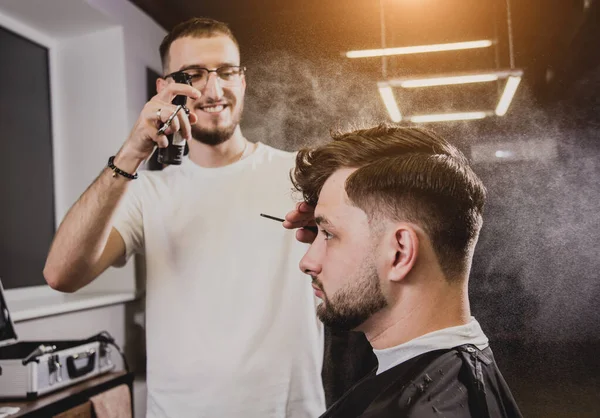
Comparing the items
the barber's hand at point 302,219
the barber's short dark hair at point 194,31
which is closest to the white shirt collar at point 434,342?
the barber's hand at point 302,219

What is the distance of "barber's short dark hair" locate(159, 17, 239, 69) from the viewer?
75.8 inches

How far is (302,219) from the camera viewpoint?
63.0 inches

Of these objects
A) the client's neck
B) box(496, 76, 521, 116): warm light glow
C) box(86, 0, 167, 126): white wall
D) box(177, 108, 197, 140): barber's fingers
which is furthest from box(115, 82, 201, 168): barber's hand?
box(496, 76, 521, 116): warm light glow

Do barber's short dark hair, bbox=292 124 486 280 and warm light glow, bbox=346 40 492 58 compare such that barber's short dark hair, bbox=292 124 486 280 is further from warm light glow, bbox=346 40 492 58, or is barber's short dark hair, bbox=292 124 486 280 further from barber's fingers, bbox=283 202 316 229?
warm light glow, bbox=346 40 492 58

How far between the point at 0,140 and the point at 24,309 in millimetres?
715

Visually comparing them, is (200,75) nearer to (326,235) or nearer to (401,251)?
(326,235)

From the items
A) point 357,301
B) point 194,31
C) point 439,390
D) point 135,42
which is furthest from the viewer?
point 135,42

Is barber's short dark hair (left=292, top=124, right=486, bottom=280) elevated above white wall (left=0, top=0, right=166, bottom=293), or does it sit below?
below

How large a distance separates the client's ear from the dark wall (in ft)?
5.70

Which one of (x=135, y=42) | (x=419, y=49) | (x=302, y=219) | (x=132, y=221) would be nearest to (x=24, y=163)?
(x=135, y=42)

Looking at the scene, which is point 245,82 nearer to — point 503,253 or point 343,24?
point 343,24

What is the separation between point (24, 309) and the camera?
82.8 inches

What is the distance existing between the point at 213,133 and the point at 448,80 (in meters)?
0.79

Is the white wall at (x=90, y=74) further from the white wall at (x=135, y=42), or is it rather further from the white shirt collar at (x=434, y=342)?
the white shirt collar at (x=434, y=342)
